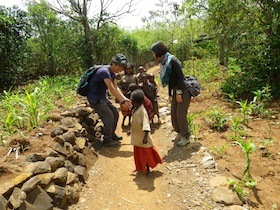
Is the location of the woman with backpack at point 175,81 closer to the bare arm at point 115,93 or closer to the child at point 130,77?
the bare arm at point 115,93

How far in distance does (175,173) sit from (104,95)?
204 cm

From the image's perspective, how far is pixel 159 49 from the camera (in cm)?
416

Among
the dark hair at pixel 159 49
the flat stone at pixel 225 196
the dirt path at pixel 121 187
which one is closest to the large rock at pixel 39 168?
the dirt path at pixel 121 187

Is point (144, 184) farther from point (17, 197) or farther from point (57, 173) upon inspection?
point (17, 197)

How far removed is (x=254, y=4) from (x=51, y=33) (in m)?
8.51

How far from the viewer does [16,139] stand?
3.48 metres

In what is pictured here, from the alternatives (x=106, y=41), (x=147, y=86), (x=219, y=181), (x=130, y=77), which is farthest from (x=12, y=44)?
(x=219, y=181)

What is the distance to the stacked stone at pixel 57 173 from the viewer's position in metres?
2.62

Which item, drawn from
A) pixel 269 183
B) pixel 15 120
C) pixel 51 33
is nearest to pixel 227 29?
pixel 269 183

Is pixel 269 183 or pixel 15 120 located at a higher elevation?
pixel 15 120

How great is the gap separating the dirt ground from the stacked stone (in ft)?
0.45

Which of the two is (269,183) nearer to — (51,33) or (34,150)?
(34,150)

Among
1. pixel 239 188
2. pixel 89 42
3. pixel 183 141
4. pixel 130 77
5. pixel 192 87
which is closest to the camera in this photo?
pixel 239 188

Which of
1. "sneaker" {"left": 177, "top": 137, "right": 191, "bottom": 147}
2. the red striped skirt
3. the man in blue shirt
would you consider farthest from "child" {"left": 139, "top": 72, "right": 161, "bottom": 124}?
the red striped skirt
